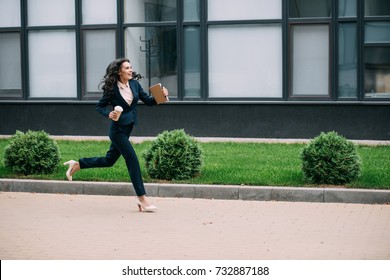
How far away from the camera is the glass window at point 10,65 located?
21.8 metres

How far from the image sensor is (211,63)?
20.3 metres

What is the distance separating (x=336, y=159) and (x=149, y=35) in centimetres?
893

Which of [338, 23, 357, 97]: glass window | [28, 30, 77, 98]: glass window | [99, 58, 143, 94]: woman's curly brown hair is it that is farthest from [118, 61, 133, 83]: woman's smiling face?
[28, 30, 77, 98]: glass window

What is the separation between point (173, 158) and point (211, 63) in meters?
7.31

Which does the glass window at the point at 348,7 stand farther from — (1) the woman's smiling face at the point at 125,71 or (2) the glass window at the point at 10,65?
(1) the woman's smiling face at the point at 125,71

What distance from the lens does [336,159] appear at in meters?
12.6

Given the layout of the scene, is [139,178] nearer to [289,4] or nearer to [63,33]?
[289,4]

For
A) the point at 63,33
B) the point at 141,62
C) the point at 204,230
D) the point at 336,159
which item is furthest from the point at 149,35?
the point at 204,230

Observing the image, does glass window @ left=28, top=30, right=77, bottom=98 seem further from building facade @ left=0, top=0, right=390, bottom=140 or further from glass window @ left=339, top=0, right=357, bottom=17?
glass window @ left=339, top=0, right=357, bottom=17

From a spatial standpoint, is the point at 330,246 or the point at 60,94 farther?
the point at 60,94

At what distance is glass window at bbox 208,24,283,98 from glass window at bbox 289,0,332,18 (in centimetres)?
48

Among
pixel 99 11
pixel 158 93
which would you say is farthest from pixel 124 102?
pixel 99 11

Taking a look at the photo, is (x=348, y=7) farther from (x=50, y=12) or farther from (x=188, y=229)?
(x=188, y=229)

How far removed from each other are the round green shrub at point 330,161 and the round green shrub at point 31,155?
3912 millimetres
